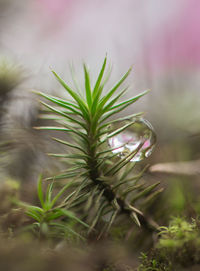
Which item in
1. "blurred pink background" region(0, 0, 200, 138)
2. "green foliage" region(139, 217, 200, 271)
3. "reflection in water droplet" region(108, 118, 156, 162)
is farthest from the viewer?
"blurred pink background" region(0, 0, 200, 138)

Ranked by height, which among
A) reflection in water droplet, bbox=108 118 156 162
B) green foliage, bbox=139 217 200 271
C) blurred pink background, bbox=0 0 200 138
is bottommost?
green foliage, bbox=139 217 200 271

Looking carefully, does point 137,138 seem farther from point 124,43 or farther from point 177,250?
point 124,43

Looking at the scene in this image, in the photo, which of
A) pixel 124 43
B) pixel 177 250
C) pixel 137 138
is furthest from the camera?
pixel 124 43

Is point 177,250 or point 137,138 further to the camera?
point 137,138

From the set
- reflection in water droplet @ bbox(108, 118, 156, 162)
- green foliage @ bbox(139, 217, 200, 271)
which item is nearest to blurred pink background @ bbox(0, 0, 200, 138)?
reflection in water droplet @ bbox(108, 118, 156, 162)

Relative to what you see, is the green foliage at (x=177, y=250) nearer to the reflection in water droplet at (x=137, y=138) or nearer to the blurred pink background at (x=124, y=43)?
the reflection in water droplet at (x=137, y=138)

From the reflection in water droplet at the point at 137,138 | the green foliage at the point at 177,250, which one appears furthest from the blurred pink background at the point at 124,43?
the green foliage at the point at 177,250

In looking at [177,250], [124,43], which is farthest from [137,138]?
[124,43]

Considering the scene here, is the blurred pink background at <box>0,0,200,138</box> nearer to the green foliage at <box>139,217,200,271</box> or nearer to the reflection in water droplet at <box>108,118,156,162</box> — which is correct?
the reflection in water droplet at <box>108,118,156,162</box>
